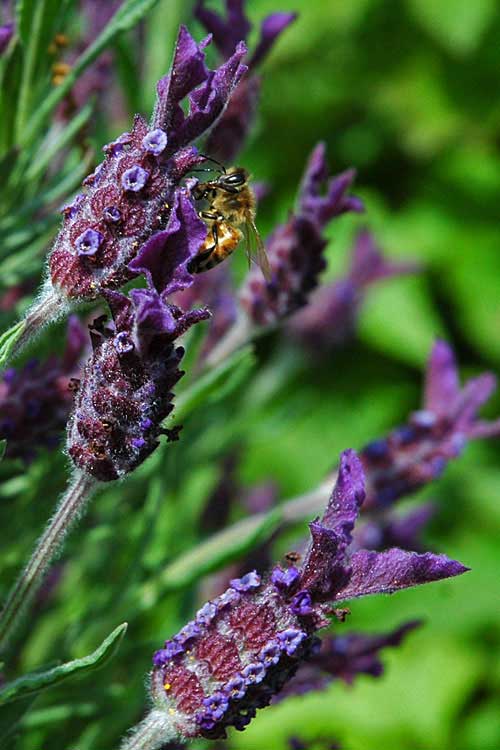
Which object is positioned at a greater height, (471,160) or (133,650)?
(133,650)

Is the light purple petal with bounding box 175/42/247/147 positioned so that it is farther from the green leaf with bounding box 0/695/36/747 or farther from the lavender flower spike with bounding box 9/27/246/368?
the green leaf with bounding box 0/695/36/747

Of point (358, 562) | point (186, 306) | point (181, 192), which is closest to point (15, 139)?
point (186, 306)

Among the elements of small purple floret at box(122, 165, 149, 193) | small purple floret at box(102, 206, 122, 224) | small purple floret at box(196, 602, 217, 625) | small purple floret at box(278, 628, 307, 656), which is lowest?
small purple floret at box(278, 628, 307, 656)

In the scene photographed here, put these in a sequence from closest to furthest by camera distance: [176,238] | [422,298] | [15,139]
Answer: [176,238] < [15,139] < [422,298]

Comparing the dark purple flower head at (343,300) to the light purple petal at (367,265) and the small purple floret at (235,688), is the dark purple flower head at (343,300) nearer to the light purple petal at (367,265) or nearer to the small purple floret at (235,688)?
the light purple petal at (367,265)

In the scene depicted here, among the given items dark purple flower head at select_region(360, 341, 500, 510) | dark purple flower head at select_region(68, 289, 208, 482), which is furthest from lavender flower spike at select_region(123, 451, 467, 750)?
dark purple flower head at select_region(360, 341, 500, 510)

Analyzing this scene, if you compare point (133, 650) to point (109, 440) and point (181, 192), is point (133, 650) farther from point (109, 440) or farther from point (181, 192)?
point (181, 192)

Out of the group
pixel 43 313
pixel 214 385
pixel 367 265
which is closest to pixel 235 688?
pixel 43 313
